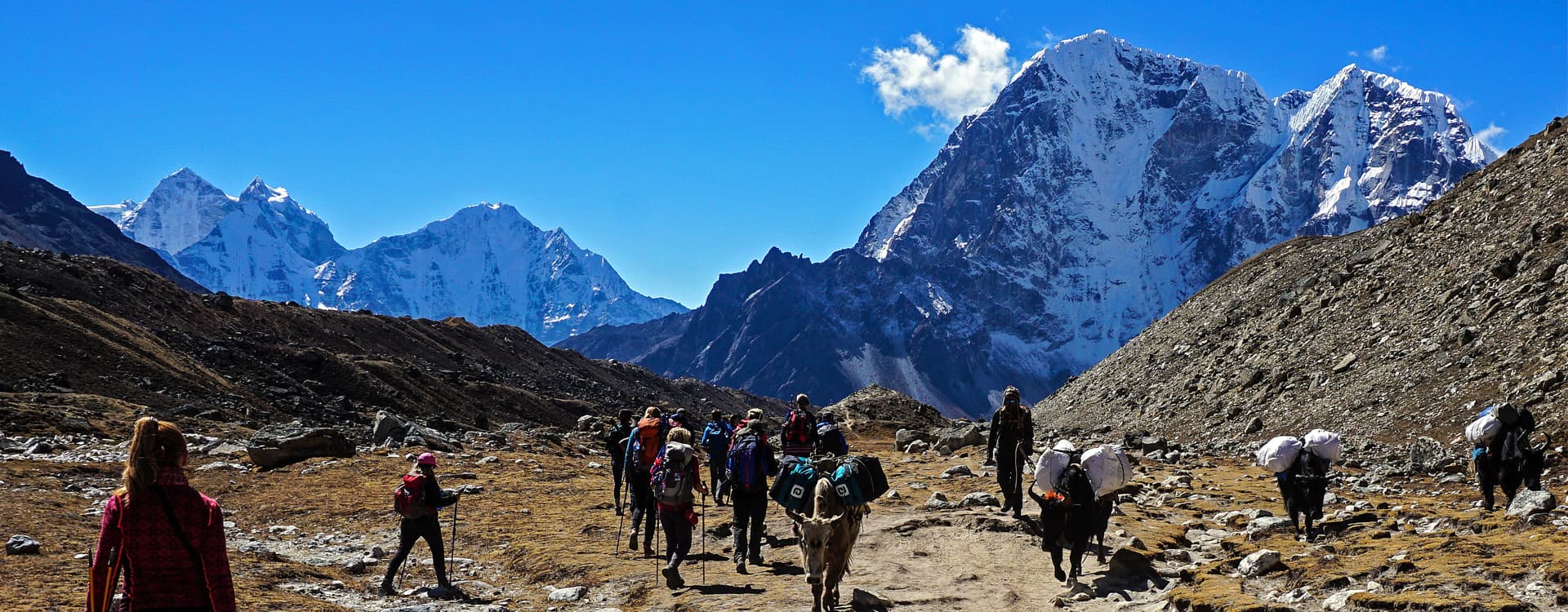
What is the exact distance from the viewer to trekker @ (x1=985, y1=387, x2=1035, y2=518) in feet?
60.2

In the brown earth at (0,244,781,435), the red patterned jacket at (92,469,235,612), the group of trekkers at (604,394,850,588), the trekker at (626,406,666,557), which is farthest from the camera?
the brown earth at (0,244,781,435)

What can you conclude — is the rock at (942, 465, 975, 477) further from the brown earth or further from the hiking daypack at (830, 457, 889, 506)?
the brown earth

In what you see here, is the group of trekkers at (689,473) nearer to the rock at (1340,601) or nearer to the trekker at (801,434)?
the trekker at (801,434)

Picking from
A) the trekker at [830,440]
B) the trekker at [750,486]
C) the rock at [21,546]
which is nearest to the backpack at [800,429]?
the trekker at [830,440]

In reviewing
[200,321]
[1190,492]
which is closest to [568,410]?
[200,321]

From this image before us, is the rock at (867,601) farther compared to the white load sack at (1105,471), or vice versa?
the white load sack at (1105,471)

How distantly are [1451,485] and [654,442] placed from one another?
1747 centimetres

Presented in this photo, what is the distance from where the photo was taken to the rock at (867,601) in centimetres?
1300

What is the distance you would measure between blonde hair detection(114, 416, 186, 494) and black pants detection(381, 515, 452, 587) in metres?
7.28

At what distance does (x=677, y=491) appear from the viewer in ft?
48.0

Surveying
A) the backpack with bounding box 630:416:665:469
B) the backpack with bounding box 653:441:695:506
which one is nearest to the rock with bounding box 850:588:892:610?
the backpack with bounding box 653:441:695:506

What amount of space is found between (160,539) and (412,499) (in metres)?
7.02

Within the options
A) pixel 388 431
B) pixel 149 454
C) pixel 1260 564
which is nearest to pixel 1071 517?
pixel 1260 564

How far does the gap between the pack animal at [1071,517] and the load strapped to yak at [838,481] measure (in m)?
2.58
